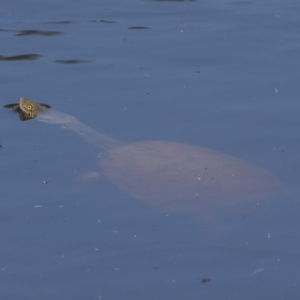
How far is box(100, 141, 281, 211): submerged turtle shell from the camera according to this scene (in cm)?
509

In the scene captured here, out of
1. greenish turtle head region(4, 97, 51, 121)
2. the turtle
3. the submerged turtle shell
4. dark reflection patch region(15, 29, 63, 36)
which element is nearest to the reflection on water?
dark reflection patch region(15, 29, 63, 36)

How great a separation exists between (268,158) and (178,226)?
1023 mm

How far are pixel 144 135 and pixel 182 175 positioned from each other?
56 cm

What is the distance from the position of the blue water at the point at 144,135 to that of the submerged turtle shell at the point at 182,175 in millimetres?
91

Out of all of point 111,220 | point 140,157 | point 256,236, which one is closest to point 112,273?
point 111,220

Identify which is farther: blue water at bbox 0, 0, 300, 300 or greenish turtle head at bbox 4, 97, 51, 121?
greenish turtle head at bbox 4, 97, 51, 121

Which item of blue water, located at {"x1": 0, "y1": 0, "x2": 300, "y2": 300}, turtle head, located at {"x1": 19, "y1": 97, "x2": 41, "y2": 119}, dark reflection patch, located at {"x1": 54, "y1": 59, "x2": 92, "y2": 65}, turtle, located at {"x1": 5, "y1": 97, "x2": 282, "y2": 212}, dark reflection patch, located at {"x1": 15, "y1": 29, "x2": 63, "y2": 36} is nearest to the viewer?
blue water, located at {"x1": 0, "y1": 0, "x2": 300, "y2": 300}

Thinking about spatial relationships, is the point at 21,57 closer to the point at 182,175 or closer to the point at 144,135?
the point at 144,135

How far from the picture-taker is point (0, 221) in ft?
15.7

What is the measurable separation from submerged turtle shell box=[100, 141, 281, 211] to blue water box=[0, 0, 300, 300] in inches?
3.6

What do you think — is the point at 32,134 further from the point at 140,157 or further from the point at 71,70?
the point at 71,70

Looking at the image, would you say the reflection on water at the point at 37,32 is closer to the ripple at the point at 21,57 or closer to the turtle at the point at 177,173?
the ripple at the point at 21,57

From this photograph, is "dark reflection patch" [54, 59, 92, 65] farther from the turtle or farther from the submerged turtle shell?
the submerged turtle shell

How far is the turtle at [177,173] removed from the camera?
5.08 meters
